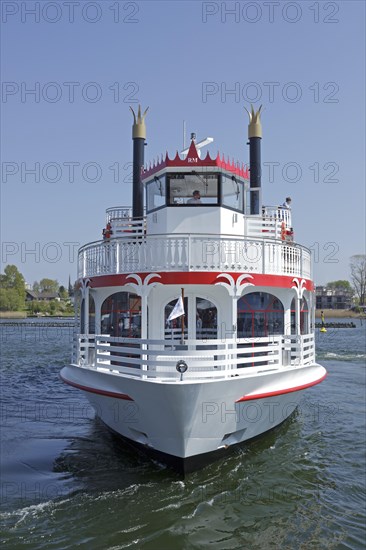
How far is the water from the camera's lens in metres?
7.32

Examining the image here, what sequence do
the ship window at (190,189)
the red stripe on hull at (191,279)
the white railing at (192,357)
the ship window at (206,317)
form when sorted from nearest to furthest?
the white railing at (192,357) → the red stripe on hull at (191,279) → the ship window at (206,317) → the ship window at (190,189)

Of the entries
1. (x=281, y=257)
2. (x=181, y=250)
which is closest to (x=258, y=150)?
(x=281, y=257)

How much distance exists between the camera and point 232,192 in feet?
38.0

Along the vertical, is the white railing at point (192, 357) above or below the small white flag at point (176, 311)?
below

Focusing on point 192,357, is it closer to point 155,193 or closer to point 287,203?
point 155,193

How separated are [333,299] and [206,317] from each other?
10373 cm

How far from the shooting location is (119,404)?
31.3 ft

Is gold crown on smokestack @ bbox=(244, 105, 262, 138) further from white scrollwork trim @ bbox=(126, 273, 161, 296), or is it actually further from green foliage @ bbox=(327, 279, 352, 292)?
green foliage @ bbox=(327, 279, 352, 292)

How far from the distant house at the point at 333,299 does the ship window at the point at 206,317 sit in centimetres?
10111

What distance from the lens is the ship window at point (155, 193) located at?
11.4 metres

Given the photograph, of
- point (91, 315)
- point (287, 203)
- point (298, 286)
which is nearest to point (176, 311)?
point (298, 286)

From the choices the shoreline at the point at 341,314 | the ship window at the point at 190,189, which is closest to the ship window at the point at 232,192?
the ship window at the point at 190,189

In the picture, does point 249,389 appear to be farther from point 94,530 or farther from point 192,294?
point 94,530

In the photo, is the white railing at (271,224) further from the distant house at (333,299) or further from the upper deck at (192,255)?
the distant house at (333,299)
